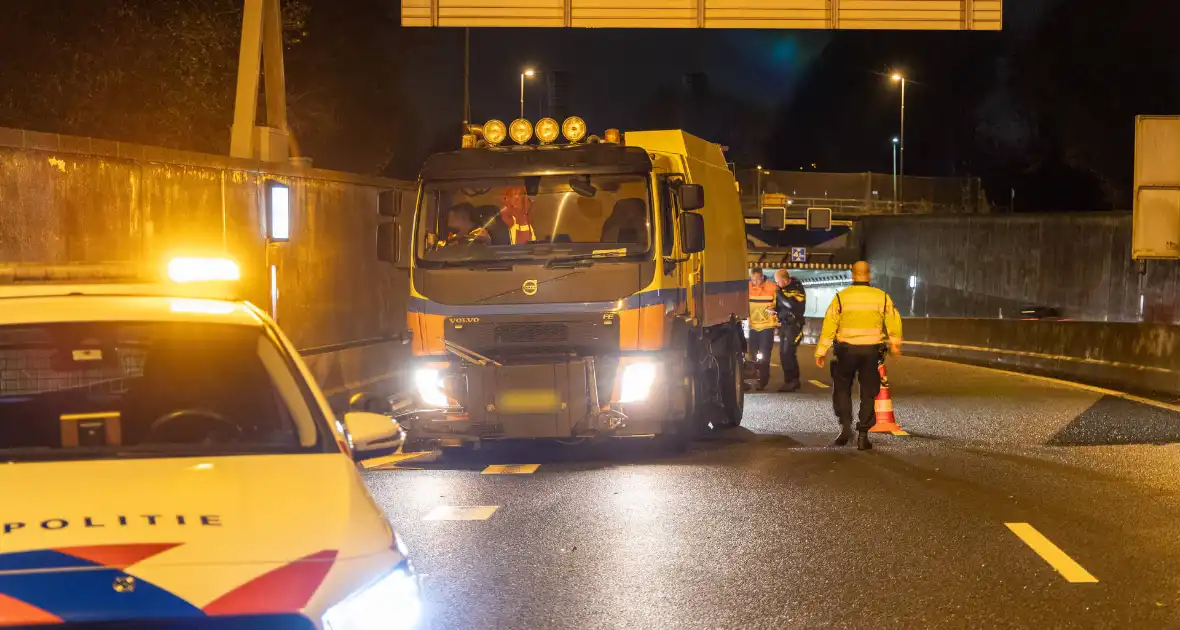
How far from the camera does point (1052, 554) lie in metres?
8.65

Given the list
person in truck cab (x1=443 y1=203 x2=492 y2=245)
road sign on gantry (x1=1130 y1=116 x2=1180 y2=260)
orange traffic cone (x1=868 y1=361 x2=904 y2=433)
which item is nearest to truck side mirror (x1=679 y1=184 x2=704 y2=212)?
person in truck cab (x1=443 y1=203 x2=492 y2=245)

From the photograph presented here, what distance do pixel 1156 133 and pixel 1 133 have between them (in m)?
15.8

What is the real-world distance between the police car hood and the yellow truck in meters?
7.72

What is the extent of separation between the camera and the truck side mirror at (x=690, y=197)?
43.2 feet

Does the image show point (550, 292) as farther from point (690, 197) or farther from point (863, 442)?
point (863, 442)

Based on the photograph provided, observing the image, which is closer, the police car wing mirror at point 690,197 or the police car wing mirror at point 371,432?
the police car wing mirror at point 371,432

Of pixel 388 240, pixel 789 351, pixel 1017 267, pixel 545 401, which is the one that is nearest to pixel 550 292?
pixel 545 401

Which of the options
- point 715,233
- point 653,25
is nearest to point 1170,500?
point 715,233

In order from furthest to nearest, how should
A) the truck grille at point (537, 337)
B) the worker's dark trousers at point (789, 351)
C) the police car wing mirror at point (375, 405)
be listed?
the worker's dark trousers at point (789, 351) → the police car wing mirror at point (375, 405) → the truck grille at point (537, 337)

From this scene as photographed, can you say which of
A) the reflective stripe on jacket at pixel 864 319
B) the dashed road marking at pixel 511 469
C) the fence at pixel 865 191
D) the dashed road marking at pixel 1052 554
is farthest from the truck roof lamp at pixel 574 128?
the fence at pixel 865 191

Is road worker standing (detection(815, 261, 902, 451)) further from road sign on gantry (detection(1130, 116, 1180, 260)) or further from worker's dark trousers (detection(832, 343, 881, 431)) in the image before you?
road sign on gantry (detection(1130, 116, 1180, 260))

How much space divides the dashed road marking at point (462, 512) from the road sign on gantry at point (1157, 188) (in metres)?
14.6

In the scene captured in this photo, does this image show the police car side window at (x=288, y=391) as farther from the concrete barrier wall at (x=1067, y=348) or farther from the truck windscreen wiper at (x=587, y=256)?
the concrete barrier wall at (x=1067, y=348)

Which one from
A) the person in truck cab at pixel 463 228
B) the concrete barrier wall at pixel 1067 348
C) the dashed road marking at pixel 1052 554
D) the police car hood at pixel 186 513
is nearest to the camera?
the police car hood at pixel 186 513
